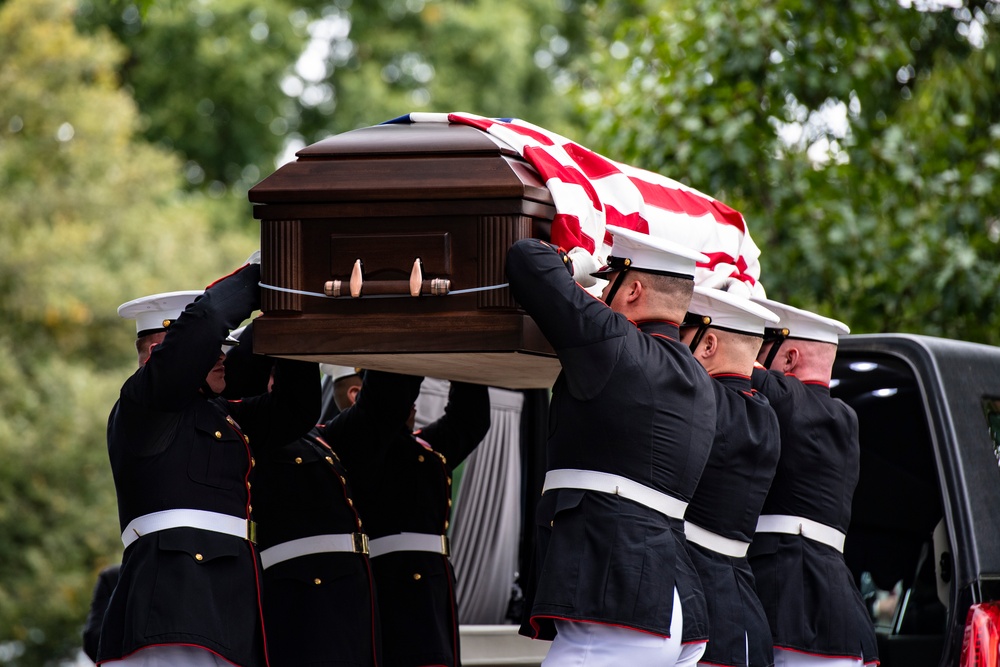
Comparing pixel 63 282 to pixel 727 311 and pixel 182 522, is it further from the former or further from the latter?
pixel 727 311

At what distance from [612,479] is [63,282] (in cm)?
1027

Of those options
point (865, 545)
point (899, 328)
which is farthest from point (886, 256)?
point (865, 545)

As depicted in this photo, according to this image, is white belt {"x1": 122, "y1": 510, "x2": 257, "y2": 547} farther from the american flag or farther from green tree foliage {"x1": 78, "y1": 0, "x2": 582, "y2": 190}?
green tree foliage {"x1": 78, "y1": 0, "x2": 582, "y2": 190}

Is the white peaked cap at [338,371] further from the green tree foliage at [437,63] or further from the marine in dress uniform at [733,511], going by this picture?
the green tree foliage at [437,63]

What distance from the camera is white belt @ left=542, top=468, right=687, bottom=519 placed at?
3250mm

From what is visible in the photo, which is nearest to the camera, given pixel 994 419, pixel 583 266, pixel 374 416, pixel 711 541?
pixel 583 266

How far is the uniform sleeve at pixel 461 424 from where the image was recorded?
16.0 ft

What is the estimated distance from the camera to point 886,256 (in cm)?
755

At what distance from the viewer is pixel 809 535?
411 cm

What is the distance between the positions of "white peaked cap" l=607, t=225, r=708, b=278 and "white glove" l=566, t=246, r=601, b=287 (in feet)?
0.26

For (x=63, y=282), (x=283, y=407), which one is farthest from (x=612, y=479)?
(x=63, y=282)

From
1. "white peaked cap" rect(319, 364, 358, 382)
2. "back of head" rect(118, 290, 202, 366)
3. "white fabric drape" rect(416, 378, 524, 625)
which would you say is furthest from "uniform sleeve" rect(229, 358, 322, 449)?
"white fabric drape" rect(416, 378, 524, 625)

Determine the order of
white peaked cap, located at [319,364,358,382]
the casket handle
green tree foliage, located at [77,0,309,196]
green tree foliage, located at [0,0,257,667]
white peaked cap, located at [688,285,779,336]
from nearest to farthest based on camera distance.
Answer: the casket handle, white peaked cap, located at [688,285,779,336], white peaked cap, located at [319,364,358,382], green tree foliage, located at [0,0,257,667], green tree foliage, located at [77,0,309,196]

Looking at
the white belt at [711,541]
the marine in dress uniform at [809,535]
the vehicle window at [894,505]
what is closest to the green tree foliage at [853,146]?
the vehicle window at [894,505]
